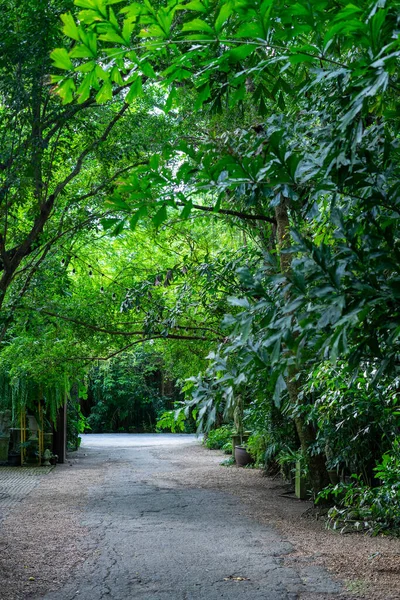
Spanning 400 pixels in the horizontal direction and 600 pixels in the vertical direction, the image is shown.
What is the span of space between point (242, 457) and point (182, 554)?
873 centimetres

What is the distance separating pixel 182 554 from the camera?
19.5 feet

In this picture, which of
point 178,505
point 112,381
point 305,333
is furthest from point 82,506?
point 112,381

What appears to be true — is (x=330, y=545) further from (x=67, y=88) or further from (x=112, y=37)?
(x=112, y=37)

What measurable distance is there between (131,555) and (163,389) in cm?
2677

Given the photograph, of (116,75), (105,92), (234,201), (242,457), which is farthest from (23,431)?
(116,75)

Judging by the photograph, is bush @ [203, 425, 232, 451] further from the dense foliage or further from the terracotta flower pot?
the dense foliage

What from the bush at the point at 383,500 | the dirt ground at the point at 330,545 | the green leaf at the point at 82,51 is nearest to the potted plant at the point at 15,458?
the dirt ground at the point at 330,545

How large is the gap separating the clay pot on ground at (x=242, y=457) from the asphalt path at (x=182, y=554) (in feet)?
14.0

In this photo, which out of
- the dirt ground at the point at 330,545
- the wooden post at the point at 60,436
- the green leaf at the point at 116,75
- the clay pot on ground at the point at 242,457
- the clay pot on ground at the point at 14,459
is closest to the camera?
the green leaf at the point at 116,75

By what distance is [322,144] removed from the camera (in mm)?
2295

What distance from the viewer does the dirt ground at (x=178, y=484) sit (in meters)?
5.08

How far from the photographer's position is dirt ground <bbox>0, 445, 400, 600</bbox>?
5082mm

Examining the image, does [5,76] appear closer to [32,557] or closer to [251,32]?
[251,32]

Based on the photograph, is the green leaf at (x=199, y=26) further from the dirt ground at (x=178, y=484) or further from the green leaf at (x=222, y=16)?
the dirt ground at (x=178, y=484)
